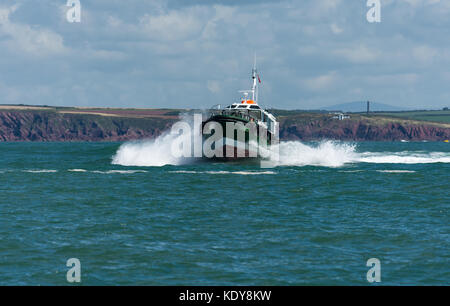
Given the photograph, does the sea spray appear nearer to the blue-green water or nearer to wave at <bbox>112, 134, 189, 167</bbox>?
wave at <bbox>112, 134, 189, 167</bbox>

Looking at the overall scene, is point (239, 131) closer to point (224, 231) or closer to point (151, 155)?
point (151, 155)

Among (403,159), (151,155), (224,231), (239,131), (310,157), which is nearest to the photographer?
(224,231)

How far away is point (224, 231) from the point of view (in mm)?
23953

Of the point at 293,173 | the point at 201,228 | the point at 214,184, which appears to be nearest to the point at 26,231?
the point at 201,228

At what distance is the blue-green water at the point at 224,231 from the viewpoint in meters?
18.0

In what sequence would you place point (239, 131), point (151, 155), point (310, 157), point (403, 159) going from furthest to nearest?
1. point (403, 159)
2. point (310, 157)
3. point (151, 155)
4. point (239, 131)

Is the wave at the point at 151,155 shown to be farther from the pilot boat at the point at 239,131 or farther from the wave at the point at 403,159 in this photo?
the wave at the point at 403,159

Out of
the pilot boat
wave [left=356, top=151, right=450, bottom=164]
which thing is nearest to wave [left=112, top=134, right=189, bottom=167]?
the pilot boat

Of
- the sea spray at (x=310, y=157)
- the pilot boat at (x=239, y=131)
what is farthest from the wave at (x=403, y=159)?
the pilot boat at (x=239, y=131)

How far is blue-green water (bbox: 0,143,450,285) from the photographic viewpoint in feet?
59.1

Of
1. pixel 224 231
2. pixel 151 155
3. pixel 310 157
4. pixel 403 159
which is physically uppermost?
pixel 151 155

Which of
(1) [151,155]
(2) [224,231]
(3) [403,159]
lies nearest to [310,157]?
(3) [403,159]
